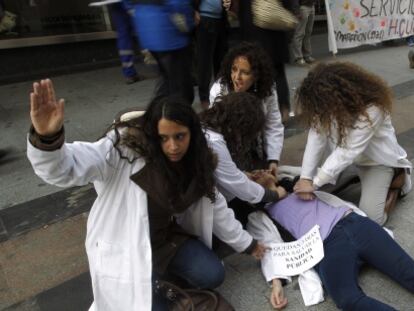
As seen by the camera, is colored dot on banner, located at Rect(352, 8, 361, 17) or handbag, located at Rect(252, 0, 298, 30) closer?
handbag, located at Rect(252, 0, 298, 30)

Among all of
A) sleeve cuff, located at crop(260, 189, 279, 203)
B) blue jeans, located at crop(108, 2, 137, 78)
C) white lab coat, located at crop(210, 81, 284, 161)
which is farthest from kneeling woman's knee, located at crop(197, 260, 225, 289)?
blue jeans, located at crop(108, 2, 137, 78)

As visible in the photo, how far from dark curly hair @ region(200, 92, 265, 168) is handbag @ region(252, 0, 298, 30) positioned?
1.29m

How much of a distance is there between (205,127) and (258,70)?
2.82ft

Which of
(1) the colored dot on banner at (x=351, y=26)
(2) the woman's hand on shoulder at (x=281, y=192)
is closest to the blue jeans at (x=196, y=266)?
(2) the woman's hand on shoulder at (x=281, y=192)

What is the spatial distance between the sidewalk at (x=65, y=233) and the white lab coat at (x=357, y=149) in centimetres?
41

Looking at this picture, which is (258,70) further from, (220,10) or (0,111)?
(0,111)

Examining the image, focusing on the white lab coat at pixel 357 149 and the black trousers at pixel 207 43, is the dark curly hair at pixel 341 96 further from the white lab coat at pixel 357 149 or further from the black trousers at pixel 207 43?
the black trousers at pixel 207 43

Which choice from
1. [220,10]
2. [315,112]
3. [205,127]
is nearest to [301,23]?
[220,10]

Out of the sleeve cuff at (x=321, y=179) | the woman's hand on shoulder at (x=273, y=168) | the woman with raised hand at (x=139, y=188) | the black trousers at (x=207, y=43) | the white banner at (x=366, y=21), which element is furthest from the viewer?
the white banner at (x=366, y=21)

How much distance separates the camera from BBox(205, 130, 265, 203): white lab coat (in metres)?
2.04

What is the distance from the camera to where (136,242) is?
1726 millimetres

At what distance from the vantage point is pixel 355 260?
6.41 feet

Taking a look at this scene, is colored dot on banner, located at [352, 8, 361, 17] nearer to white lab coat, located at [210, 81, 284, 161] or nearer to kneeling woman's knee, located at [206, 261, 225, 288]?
white lab coat, located at [210, 81, 284, 161]

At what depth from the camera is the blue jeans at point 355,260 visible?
1823 mm
